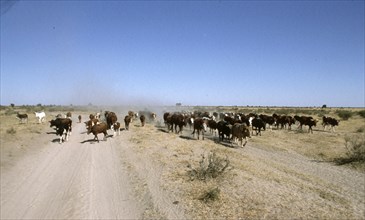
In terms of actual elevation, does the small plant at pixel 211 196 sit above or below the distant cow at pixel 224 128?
below

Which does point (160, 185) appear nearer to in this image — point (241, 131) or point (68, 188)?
point (68, 188)

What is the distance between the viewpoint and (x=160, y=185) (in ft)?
43.7

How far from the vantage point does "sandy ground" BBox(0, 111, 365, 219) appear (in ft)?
35.6

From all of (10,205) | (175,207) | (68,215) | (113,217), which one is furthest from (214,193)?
(10,205)

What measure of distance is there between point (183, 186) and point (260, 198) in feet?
9.75

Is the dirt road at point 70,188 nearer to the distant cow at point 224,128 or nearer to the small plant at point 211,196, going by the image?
the small plant at point 211,196

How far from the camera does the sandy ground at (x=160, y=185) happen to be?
10.9 m

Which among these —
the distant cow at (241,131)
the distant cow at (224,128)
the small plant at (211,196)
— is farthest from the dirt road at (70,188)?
the distant cow at (224,128)

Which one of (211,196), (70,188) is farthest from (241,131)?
(70,188)

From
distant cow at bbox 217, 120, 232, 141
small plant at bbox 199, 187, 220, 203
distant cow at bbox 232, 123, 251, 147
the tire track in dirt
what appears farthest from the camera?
distant cow at bbox 217, 120, 232, 141

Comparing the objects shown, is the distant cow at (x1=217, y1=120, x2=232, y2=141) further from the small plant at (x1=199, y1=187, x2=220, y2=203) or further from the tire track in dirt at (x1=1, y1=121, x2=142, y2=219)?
the small plant at (x1=199, y1=187, x2=220, y2=203)

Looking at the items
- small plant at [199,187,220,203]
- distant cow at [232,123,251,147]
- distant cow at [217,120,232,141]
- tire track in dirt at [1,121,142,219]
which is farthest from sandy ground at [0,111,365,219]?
distant cow at [217,120,232,141]

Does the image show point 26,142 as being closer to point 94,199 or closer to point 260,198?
point 94,199

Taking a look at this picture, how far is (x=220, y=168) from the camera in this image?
49.6 feet
